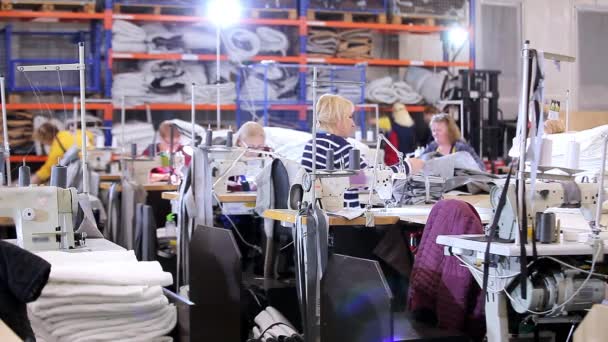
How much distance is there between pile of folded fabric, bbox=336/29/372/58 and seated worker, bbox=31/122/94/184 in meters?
2.77

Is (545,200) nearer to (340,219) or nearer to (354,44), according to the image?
(340,219)

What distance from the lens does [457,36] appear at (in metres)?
10.0

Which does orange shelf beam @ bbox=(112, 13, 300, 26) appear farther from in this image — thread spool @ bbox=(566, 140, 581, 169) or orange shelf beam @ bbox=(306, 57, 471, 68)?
thread spool @ bbox=(566, 140, 581, 169)

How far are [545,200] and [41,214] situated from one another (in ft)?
5.40

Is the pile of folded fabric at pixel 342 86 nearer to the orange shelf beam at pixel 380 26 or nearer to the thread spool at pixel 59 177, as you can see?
the orange shelf beam at pixel 380 26

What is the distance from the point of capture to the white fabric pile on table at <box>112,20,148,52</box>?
8.77 meters

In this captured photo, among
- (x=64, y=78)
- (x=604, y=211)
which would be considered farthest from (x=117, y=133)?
(x=604, y=211)

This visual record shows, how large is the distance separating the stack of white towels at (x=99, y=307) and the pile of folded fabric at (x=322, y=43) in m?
7.08

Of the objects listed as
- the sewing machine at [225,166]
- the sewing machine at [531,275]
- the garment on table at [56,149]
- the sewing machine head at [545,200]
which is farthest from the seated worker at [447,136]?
the sewing machine at [531,275]

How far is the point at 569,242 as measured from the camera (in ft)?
9.55

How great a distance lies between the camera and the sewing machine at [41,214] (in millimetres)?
3037

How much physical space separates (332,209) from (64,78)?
5.18 metres

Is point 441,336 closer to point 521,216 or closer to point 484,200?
point 521,216

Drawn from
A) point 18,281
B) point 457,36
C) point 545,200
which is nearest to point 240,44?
point 457,36
